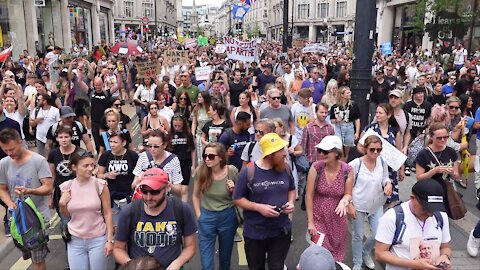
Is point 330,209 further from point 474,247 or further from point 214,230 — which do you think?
point 474,247

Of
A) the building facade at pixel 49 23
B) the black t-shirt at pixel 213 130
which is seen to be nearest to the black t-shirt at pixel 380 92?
the black t-shirt at pixel 213 130

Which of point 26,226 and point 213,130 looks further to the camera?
point 213,130

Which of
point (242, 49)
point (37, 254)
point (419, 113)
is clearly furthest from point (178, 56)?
point (37, 254)

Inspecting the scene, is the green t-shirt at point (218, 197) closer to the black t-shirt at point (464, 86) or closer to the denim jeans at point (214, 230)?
the denim jeans at point (214, 230)

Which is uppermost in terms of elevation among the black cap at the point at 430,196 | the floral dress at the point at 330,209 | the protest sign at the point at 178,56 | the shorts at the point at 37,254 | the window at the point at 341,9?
the window at the point at 341,9

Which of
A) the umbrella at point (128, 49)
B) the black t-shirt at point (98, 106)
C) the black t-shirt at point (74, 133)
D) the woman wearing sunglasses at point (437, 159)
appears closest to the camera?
the woman wearing sunglasses at point (437, 159)

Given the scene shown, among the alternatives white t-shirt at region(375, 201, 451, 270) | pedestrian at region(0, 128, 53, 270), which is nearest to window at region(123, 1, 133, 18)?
pedestrian at region(0, 128, 53, 270)

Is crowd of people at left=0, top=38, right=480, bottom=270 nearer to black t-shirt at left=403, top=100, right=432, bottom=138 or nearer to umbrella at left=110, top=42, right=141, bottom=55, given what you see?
black t-shirt at left=403, top=100, right=432, bottom=138

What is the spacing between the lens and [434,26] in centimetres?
2347

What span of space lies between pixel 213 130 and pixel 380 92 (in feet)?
17.8

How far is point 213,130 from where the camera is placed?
257 inches

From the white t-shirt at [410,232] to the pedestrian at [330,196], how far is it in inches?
40.1

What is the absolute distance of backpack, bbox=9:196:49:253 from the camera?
13.6 ft

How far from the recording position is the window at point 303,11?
7925 centimetres
